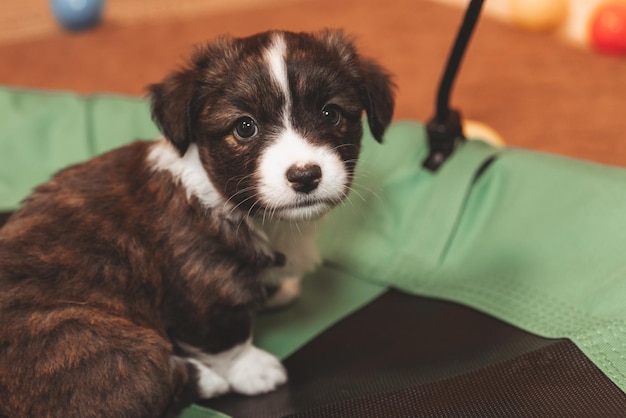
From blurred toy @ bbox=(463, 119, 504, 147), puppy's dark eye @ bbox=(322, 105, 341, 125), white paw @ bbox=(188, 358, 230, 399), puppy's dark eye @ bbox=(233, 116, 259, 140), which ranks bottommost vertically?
white paw @ bbox=(188, 358, 230, 399)

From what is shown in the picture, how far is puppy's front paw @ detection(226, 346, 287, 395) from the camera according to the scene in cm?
245

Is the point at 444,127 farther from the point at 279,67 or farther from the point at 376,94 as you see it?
the point at 279,67

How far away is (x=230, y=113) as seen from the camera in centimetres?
212

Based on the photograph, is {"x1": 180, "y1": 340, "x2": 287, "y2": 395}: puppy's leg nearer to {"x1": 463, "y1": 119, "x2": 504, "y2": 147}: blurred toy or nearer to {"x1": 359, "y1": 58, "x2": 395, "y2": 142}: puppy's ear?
{"x1": 359, "y1": 58, "x2": 395, "y2": 142}: puppy's ear

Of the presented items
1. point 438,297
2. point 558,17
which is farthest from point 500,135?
point 438,297

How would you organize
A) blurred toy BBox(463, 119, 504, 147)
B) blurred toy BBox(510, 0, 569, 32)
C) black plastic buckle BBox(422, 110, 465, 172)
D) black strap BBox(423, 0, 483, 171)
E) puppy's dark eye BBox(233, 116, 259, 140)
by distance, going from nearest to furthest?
puppy's dark eye BBox(233, 116, 259, 140), black strap BBox(423, 0, 483, 171), black plastic buckle BBox(422, 110, 465, 172), blurred toy BBox(463, 119, 504, 147), blurred toy BBox(510, 0, 569, 32)

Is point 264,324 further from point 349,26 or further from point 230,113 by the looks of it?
point 349,26

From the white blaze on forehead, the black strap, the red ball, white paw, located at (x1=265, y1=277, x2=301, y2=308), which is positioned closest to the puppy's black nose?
the white blaze on forehead

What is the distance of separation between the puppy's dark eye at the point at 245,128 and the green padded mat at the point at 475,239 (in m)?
0.81

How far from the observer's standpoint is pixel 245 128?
83.8 inches

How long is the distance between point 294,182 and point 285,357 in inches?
35.2

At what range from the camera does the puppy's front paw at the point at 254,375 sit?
2451 mm

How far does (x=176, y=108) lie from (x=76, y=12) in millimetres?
4346

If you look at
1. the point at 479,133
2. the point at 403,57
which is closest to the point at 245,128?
the point at 479,133
